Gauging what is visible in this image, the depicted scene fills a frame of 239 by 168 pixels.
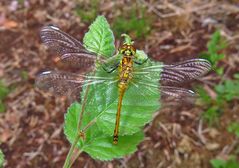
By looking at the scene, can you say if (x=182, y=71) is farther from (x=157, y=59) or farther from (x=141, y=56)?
(x=157, y=59)

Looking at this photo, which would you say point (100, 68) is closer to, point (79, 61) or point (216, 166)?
point (79, 61)

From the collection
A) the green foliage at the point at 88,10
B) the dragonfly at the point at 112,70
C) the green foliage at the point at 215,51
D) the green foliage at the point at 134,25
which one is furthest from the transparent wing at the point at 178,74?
the green foliage at the point at 88,10

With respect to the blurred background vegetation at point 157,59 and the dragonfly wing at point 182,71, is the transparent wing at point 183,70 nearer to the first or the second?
the dragonfly wing at point 182,71

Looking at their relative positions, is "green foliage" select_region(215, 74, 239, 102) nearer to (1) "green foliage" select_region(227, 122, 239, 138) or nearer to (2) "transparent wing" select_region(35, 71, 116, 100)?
(1) "green foliage" select_region(227, 122, 239, 138)

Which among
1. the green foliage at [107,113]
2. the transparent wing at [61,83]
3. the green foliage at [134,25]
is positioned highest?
the green foliage at [134,25]

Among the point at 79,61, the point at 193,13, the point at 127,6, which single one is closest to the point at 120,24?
the point at 127,6

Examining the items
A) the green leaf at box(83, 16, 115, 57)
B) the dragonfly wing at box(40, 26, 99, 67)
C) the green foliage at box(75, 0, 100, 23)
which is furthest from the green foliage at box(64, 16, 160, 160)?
the green foliage at box(75, 0, 100, 23)
